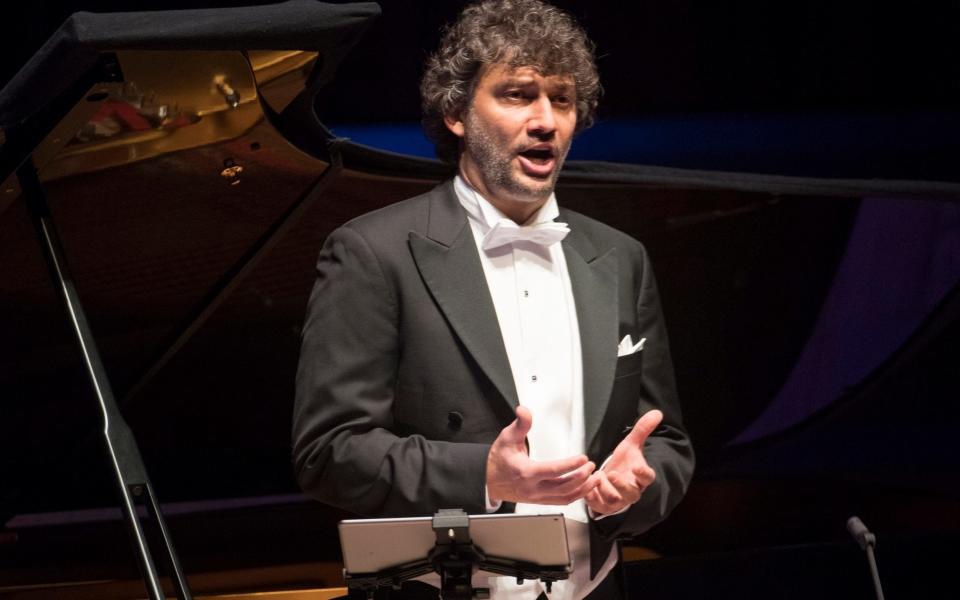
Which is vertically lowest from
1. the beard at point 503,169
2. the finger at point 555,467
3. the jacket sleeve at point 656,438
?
the jacket sleeve at point 656,438

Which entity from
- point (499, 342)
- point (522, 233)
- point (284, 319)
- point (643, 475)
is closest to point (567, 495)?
point (643, 475)

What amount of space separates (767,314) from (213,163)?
2.00m

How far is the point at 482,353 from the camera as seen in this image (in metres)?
1.77

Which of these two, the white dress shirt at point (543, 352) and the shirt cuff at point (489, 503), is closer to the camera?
the shirt cuff at point (489, 503)

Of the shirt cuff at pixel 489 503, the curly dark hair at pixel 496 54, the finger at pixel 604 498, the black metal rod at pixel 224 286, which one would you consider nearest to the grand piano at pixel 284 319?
the black metal rod at pixel 224 286

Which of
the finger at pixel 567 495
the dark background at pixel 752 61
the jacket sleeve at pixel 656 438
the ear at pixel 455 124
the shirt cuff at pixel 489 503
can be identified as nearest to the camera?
the finger at pixel 567 495

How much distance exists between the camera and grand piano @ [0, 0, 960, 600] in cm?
170

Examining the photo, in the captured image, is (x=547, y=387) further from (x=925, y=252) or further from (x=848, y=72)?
(x=848, y=72)

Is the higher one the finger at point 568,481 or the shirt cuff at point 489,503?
the finger at point 568,481

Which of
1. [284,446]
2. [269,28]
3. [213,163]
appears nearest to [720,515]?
[284,446]

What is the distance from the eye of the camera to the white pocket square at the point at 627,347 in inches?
73.5

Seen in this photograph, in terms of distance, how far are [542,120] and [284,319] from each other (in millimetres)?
1337

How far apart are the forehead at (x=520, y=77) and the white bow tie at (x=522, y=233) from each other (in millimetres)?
219

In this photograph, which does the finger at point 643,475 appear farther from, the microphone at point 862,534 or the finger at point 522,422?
the microphone at point 862,534
